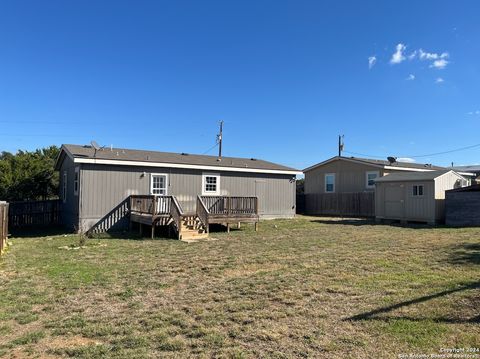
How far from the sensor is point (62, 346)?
4.28 metres

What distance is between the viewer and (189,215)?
1466cm

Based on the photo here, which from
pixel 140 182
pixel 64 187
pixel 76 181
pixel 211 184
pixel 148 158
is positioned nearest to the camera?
pixel 76 181

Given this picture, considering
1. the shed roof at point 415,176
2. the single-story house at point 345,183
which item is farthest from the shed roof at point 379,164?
the shed roof at point 415,176

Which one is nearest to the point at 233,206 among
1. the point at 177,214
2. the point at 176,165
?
the point at 177,214

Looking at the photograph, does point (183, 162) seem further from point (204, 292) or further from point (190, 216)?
point (204, 292)

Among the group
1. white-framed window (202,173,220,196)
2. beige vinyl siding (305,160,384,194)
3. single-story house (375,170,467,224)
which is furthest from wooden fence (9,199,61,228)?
beige vinyl siding (305,160,384,194)

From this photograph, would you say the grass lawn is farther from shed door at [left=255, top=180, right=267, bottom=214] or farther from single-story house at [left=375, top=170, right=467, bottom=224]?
shed door at [left=255, top=180, right=267, bottom=214]

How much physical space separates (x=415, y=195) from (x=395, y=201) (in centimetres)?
112

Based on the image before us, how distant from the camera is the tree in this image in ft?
67.9

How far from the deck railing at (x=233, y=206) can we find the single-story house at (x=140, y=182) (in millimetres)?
324

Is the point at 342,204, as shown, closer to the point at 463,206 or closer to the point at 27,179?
the point at 463,206

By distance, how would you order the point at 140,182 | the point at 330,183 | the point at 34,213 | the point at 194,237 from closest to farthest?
1. the point at 194,237
2. the point at 140,182
3. the point at 34,213
4. the point at 330,183

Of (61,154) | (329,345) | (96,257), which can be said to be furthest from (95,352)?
(61,154)

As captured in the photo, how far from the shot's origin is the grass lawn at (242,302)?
164 inches
